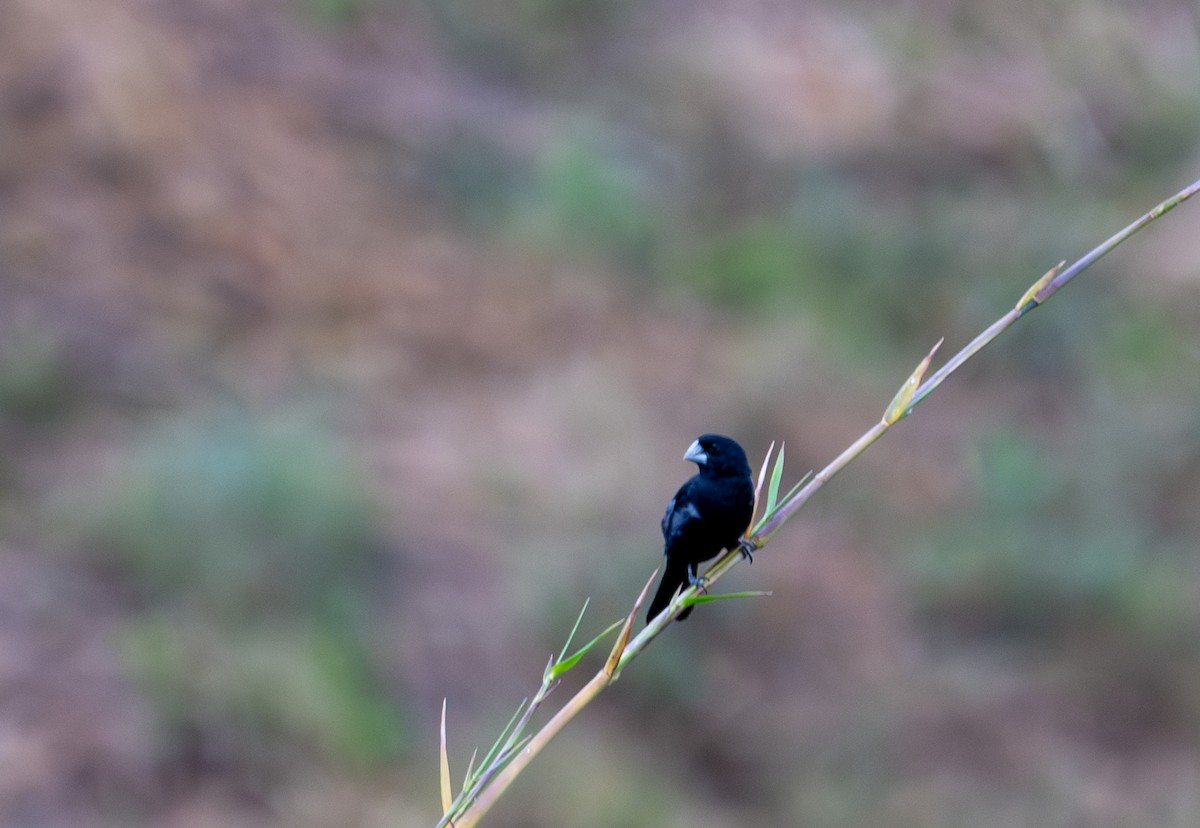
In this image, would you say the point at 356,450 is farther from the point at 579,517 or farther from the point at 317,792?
the point at 317,792

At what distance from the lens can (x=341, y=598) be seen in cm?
865

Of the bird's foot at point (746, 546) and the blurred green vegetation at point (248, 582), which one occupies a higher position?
the blurred green vegetation at point (248, 582)

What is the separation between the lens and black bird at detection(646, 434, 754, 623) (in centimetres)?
370

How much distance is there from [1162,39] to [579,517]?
13655 mm

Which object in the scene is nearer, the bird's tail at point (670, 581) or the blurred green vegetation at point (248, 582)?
the bird's tail at point (670, 581)

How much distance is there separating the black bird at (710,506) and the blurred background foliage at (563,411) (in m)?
3.98

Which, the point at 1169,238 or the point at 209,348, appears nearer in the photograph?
the point at 209,348

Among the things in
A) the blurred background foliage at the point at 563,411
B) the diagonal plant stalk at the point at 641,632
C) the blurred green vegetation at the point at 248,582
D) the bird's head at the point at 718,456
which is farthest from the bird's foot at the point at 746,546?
the blurred green vegetation at the point at 248,582

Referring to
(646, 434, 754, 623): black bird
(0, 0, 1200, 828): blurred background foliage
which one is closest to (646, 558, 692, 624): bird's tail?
(646, 434, 754, 623): black bird

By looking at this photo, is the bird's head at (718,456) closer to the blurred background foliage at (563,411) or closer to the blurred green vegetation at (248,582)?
the blurred background foliage at (563,411)

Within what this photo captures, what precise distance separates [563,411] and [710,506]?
24.4 feet

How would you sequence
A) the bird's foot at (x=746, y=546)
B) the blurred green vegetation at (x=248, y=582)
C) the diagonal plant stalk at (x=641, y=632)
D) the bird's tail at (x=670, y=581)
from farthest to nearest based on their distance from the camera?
the blurred green vegetation at (x=248, y=582) → the bird's tail at (x=670, y=581) → the bird's foot at (x=746, y=546) → the diagonal plant stalk at (x=641, y=632)

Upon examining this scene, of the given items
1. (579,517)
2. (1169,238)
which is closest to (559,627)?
(579,517)

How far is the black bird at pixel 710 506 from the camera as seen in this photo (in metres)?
3.70
